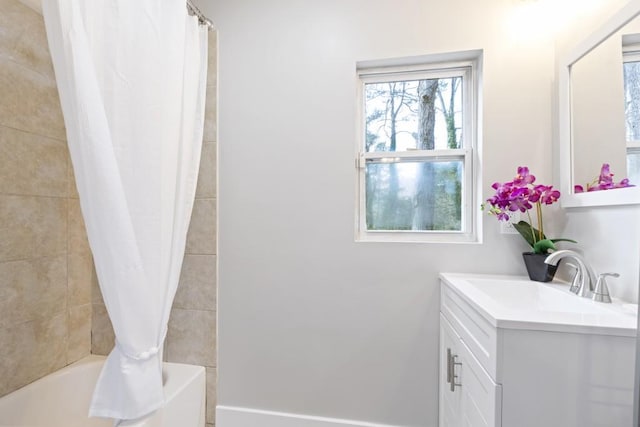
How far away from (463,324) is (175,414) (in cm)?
119

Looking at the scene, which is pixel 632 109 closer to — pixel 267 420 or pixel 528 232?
pixel 528 232

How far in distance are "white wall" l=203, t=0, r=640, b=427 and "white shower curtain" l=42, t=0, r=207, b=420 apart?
0.62m

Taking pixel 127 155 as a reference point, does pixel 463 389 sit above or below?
below

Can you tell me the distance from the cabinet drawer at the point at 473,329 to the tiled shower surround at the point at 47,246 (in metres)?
1.10

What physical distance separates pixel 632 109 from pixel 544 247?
612 mm

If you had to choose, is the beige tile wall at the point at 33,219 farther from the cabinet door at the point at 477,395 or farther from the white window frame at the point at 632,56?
the white window frame at the point at 632,56

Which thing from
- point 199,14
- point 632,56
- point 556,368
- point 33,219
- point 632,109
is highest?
point 199,14

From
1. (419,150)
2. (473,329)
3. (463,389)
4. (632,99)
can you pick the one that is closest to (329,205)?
(419,150)

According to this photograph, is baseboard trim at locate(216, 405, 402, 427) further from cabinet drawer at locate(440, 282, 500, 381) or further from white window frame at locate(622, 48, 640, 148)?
white window frame at locate(622, 48, 640, 148)

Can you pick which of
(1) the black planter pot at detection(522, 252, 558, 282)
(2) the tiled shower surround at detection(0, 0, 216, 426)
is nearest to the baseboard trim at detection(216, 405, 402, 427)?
(2) the tiled shower surround at detection(0, 0, 216, 426)

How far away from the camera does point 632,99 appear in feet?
3.27

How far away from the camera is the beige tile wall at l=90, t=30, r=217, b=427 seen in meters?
1.42

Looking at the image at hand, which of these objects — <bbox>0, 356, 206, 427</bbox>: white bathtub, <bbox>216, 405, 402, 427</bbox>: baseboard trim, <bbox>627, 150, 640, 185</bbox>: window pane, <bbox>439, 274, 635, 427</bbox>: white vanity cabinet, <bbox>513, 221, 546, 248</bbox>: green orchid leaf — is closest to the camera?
<bbox>439, 274, 635, 427</bbox>: white vanity cabinet

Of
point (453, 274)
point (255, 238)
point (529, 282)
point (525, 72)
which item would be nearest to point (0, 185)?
point (255, 238)
